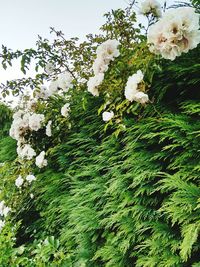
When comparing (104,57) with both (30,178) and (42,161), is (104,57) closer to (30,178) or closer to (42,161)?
(42,161)

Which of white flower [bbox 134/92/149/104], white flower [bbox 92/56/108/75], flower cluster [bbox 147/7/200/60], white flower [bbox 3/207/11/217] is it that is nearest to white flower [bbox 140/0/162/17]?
white flower [bbox 92/56/108/75]

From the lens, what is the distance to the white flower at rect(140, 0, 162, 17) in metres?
2.60

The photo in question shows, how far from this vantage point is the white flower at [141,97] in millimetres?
2221

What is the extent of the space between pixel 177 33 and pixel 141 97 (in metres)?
0.42

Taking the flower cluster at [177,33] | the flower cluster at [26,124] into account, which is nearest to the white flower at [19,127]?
the flower cluster at [26,124]

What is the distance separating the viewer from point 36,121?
384cm

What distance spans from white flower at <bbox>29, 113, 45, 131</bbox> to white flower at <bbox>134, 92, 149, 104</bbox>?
180 cm

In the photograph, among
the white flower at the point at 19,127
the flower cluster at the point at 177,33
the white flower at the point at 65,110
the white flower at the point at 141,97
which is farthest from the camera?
the white flower at the point at 19,127

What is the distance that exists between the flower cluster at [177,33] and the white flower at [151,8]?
1.83 feet

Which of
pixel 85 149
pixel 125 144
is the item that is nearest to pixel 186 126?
pixel 125 144

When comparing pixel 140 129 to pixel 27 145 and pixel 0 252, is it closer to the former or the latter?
pixel 0 252

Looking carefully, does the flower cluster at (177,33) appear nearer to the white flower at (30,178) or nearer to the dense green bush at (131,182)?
the dense green bush at (131,182)

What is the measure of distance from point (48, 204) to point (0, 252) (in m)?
0.80

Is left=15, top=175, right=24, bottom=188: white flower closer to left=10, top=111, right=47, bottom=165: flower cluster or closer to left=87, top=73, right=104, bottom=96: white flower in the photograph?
left=10, top=111, right=47, bottom=165: flower cluster
